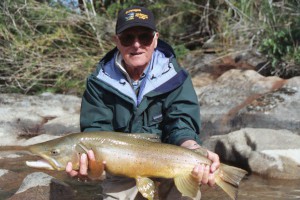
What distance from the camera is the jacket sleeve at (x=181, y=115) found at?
3865mm

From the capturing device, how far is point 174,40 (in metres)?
12.7

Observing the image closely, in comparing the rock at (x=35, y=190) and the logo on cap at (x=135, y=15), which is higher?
the logo on cap at (x=135, y=15)

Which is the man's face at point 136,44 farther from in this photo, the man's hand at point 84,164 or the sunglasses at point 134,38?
the man's hand at point 84,164

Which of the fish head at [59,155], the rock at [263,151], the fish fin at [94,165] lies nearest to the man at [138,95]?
the fish fin at [94,165]

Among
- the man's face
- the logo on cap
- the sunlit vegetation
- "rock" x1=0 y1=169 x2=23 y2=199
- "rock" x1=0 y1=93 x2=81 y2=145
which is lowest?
"rock" x1=0 y1=93 x2=81 y2=145

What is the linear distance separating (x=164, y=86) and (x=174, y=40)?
29.2ft

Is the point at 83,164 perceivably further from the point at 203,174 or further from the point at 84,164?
the point at 203,174

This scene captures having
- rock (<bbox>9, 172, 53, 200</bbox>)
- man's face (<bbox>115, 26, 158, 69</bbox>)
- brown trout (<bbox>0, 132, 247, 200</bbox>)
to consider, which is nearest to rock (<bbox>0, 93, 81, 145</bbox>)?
rock (<bbox>9, 172, 53, 200</bbox>)

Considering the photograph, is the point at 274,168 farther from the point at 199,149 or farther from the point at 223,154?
the point at 199,149

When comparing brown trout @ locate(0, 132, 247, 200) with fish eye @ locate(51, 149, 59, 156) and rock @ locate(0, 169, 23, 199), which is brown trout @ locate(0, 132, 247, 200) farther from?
rock @ locate(0, 169, 23, 199)

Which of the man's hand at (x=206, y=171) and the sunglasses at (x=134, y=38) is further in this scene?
the sunglasses at (x=134, y=38)

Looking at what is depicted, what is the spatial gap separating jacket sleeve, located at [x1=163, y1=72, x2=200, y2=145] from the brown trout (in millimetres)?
428

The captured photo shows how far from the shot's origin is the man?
381cm

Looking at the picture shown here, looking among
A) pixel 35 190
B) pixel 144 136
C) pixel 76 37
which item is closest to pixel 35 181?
pixel 35 190
